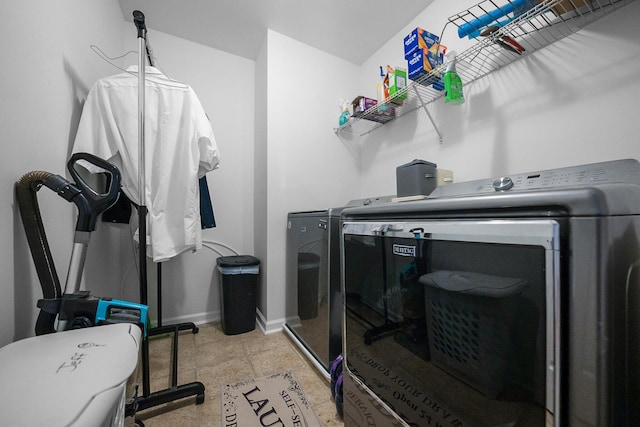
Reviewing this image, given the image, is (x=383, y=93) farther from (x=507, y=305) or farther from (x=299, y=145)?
(x=507, y=305)

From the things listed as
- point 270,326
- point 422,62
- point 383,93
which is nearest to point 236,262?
point 270,326

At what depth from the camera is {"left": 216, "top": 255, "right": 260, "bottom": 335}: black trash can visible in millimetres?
1781

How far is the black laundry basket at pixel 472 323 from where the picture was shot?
1.56 ft

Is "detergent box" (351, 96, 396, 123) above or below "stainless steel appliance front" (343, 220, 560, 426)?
above

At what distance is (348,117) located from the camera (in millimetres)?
1949

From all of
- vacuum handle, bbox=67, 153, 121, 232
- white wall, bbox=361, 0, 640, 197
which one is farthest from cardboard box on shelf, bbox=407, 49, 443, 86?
vacuum handle, bbox=67, 153, 121, 232

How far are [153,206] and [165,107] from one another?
0.56m

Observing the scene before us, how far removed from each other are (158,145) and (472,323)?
1581 millimetres

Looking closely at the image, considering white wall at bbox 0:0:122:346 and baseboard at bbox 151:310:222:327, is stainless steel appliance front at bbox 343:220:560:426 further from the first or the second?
baseboard at bbox 151:310:222:327

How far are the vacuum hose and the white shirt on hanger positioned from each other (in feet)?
1.46

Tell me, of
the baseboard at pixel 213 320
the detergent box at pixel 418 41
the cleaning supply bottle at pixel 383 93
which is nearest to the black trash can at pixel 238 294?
the baseboard at pixel 213 320

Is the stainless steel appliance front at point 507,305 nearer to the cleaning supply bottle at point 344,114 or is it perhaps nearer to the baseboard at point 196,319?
the cleaning supply bottle at point 344,114

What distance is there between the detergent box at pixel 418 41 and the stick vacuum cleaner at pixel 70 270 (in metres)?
1.56

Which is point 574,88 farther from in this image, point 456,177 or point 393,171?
point 393,171
